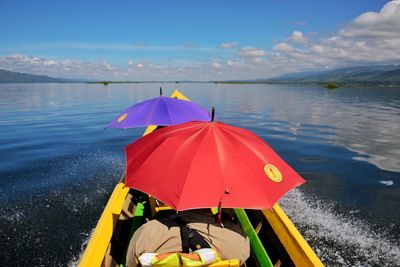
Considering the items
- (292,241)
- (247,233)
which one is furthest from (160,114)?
(292,241)

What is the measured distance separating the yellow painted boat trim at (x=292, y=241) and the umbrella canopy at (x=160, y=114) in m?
3.37

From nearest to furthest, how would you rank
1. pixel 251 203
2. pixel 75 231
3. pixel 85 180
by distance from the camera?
1. pixel 251 203
2. pixel 75 231
3. pixel 85 180

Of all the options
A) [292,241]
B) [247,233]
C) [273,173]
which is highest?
[273,173]

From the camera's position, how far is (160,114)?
26.8 feet

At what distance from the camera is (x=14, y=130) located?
22844mm

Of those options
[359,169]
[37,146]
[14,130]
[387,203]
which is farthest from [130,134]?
[387,203]

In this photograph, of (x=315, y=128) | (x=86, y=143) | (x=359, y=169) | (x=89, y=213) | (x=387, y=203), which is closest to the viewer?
(x=89, y=213)

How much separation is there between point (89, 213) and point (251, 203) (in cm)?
704

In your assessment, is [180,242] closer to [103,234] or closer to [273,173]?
[273,173]

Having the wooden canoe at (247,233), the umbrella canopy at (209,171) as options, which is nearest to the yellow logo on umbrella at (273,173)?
the umbrella canopy at (209,171)

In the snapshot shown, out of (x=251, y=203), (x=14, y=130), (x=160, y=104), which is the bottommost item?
(x=14, y=130)

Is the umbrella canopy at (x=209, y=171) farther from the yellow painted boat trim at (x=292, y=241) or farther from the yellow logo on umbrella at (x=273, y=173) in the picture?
the yellow painted boat trim at (x=292, y=241)

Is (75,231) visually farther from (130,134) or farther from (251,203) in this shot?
(130,134)

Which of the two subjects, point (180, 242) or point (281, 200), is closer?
point (180, 242)
